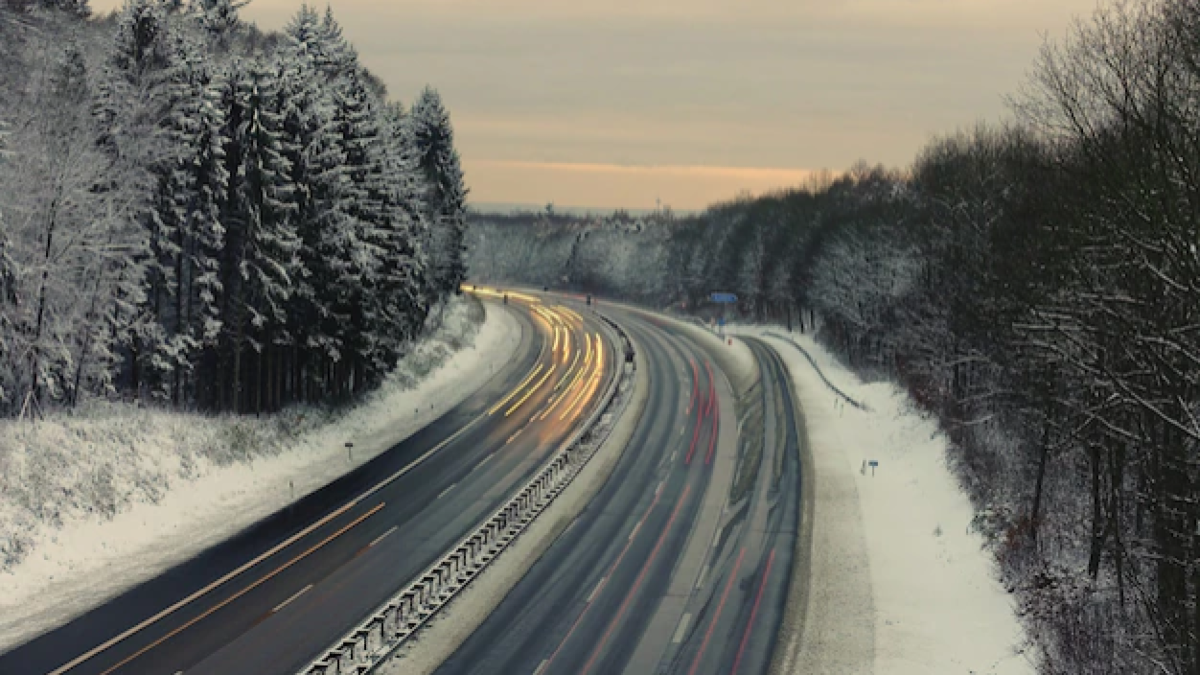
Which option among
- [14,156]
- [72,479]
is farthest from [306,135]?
[72,479]

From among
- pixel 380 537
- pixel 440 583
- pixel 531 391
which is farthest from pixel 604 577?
pixel 531 391

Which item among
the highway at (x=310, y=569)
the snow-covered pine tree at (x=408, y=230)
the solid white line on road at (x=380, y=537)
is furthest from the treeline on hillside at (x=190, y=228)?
the solid white line on road at (x=380, y=537)

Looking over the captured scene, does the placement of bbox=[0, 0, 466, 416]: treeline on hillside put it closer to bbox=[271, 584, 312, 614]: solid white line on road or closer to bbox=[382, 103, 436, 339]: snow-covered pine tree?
bbox=[382, 103, 436, 339]: snow-covered pine tree

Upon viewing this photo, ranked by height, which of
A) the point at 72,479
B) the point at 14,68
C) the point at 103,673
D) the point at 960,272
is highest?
the point at 14,68

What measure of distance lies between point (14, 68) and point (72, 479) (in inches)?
1213

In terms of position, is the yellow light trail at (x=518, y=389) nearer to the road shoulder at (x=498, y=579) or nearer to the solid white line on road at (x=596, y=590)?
the road shoulder at (x=498, y=579)

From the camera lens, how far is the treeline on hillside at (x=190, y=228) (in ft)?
107

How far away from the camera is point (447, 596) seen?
25391 millimetres

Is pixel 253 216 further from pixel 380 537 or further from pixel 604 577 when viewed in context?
pixel 604 577

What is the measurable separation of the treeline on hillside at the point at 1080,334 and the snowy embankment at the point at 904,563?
3.12 feet

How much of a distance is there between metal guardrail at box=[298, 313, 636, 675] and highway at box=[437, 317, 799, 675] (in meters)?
1.53

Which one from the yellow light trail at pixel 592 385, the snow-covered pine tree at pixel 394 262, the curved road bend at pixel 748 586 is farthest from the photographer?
the yellow light trail at pixel 592 385

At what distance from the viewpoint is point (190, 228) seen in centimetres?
3862

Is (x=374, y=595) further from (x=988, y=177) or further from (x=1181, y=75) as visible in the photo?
(x=988, y=177)
